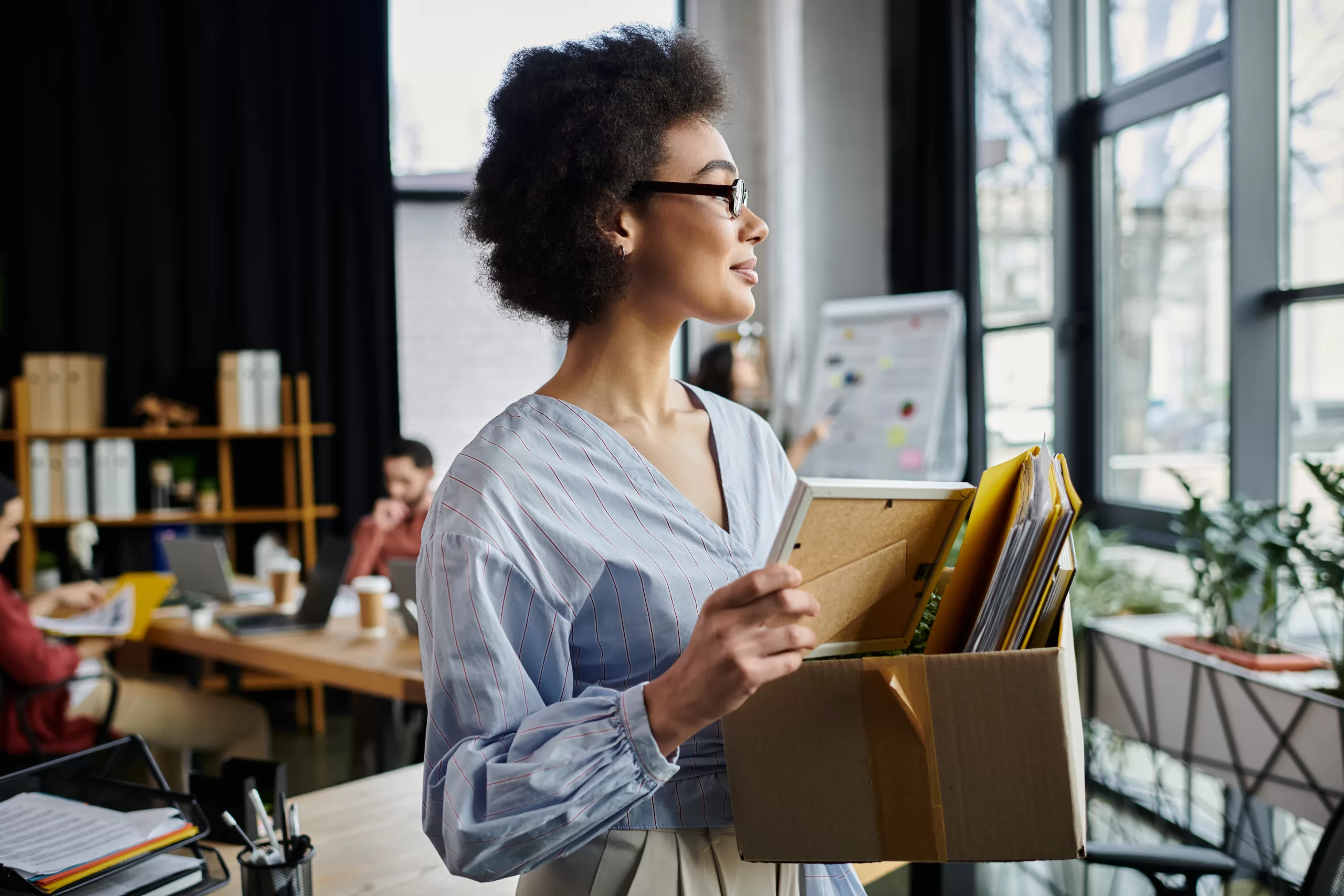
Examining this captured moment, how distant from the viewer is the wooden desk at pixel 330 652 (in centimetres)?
268

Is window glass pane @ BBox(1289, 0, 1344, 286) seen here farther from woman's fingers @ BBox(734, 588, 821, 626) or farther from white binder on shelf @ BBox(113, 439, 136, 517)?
white binder on shelf @ BBox(113, 439, 136, 517)

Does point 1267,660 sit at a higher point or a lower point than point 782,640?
lower

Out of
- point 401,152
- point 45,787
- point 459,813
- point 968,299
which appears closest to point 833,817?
point 459,813

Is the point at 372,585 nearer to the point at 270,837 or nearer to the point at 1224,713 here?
the point at 270,837

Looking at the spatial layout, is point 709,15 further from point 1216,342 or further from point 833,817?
point 833,817

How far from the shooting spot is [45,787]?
52.1 inches

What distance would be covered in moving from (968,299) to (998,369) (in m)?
0.43

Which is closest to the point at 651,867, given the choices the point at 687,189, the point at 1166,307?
the point at 687,189

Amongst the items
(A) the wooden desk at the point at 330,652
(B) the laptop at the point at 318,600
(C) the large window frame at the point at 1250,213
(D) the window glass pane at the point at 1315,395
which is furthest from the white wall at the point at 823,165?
(A) the wooden desk at the point at 330,652

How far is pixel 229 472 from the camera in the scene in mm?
5059

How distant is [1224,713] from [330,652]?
2234 millimetres

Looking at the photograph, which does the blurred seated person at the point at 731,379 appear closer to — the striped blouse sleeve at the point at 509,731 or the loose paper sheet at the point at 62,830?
the loose paper sheet at the point at 62,830

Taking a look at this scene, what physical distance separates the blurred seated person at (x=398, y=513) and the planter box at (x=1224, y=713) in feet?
7.85

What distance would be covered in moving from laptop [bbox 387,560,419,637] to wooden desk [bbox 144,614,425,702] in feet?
0.21
